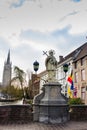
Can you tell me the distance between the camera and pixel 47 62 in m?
13.3

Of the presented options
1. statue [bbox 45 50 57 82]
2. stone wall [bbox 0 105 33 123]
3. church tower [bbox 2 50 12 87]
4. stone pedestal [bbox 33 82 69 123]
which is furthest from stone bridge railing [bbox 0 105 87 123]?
church tower [bbox 2 50 12 87]

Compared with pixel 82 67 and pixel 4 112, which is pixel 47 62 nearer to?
pixel 4 112

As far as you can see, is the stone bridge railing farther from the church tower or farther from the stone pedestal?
the church tower

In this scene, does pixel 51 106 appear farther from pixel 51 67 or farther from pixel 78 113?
pixel 51 67

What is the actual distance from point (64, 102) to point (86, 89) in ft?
62.8

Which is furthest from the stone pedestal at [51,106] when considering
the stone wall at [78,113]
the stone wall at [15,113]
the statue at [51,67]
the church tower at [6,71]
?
the church tower at [6,71]

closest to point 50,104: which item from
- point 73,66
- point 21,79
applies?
point 73,66

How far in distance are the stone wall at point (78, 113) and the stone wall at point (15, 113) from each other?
2.83 meters

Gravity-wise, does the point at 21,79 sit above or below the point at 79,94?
above

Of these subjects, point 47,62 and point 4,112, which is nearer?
point 4,112

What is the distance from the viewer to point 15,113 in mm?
12086

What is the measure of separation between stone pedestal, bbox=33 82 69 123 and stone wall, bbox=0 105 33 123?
47cm

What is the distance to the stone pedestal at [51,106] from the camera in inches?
459

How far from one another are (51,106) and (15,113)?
2338 millimetres
